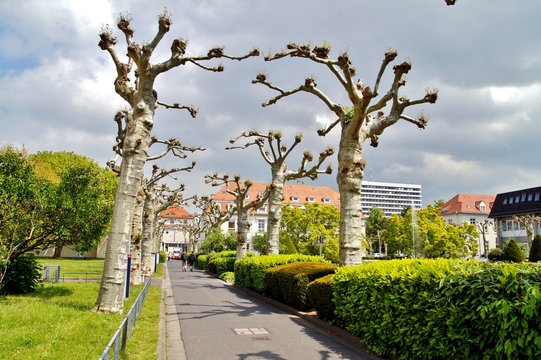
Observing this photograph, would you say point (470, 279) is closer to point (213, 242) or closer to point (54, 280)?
point (54, 280)

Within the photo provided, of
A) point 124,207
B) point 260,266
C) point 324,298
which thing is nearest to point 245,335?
point 324,298

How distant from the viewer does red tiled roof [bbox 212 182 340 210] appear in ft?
268

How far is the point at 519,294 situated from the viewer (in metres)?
4.66

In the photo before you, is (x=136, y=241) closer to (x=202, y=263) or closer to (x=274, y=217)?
(x=274, y=217)

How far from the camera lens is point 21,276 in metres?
13.4

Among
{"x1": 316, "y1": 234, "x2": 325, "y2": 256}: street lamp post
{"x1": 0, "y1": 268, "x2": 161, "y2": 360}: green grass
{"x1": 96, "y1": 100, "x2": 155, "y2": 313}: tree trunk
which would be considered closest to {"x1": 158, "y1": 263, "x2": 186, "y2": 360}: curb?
{"x1": 0, "y1": 268, "x2": 161, "y2": 360}: green grass

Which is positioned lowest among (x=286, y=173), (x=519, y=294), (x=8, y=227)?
(x=519, y=294)

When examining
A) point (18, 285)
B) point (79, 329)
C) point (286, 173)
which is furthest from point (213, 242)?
point (79, 329)

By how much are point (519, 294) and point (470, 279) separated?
2.55ft

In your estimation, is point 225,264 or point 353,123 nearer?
point 353,123

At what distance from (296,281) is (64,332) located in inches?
275

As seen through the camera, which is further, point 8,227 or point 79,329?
point 8,227

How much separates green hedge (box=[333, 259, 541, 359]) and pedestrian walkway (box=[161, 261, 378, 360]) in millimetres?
812

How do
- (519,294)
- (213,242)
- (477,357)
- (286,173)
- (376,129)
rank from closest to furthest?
(519,294)
(477,357)
(376,129)
(286,173)
(213,242)
